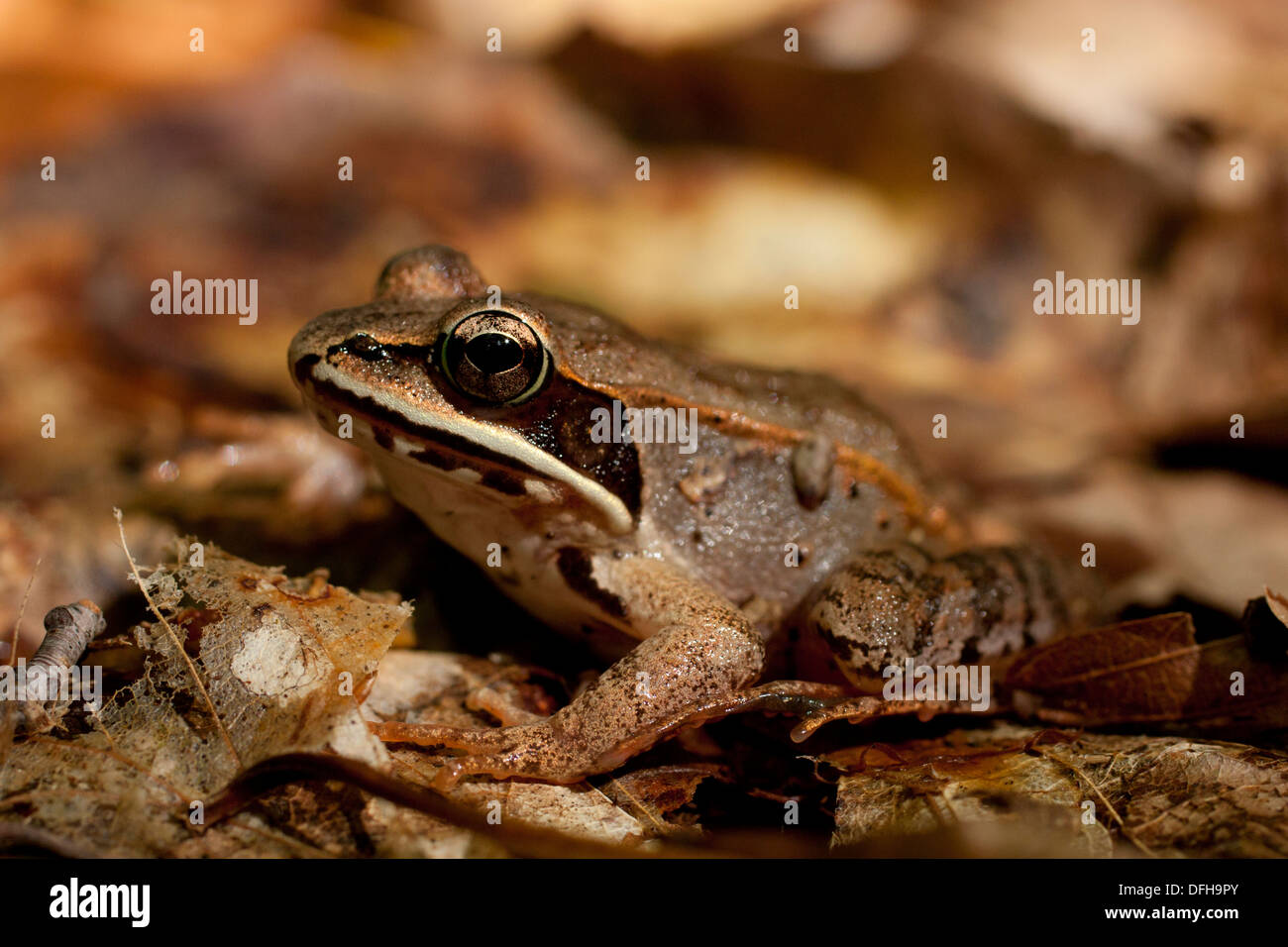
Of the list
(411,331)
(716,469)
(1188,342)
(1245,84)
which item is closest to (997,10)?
(1245,84)

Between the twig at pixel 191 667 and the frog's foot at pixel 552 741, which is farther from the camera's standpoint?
the frog's foot at pixel 552 741

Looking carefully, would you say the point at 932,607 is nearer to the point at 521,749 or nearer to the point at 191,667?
the point at 521,749

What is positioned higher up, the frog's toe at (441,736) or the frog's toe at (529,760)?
the frog's toe at (441,736)
